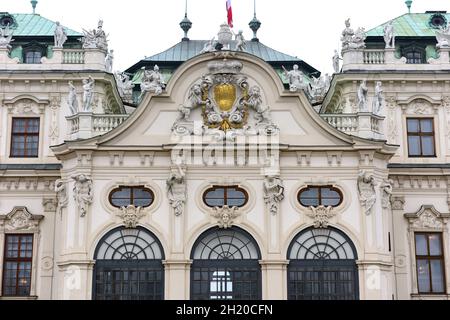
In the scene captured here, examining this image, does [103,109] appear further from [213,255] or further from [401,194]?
[401,194]

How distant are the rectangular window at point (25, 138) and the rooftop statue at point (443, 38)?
1927 centimetres

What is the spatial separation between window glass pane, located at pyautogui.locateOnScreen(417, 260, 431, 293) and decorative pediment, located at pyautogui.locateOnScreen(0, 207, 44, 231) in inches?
667

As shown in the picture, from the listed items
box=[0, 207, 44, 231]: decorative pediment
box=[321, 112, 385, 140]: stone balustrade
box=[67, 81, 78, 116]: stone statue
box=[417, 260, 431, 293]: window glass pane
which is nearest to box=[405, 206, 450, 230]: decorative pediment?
box=[417, 260, 431, 293]: window glass pane

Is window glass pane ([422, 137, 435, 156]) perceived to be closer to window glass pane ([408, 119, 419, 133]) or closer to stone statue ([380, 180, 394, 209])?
window glass pane ([408, 119, 419, 133])

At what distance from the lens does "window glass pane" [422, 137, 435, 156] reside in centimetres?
4134

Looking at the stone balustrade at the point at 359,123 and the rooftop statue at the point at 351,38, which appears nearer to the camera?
the stone balustrade at the point at 359,123

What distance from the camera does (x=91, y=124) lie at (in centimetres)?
3759

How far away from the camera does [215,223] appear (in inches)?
1436

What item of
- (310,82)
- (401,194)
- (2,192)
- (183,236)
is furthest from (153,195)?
(310,82)

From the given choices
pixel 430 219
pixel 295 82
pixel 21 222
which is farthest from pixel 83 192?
pixel 430 219

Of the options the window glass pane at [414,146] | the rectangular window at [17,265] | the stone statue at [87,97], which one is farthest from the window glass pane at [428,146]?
the rectangular window at [17,265]

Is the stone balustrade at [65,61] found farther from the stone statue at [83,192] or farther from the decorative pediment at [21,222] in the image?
the stone statue at [83,192]

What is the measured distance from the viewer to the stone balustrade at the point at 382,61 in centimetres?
4184
